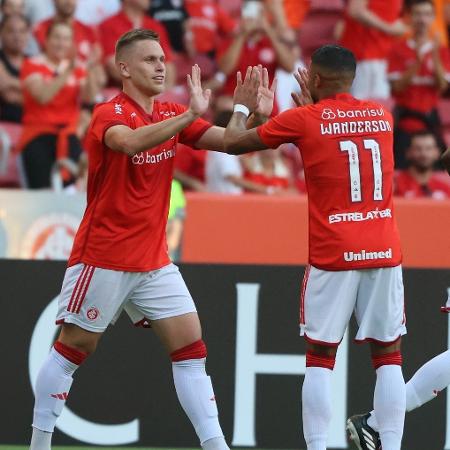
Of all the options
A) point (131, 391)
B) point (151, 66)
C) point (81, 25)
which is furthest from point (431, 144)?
point (151, 66)

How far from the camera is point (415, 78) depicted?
12.1 m

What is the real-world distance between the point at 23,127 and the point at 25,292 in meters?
3.70

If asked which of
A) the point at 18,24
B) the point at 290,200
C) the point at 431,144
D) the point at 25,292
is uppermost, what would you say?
the point at 18,24

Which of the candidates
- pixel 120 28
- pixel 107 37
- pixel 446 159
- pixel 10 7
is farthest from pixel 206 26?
pixel 446 159

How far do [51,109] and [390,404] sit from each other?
18.7 feet

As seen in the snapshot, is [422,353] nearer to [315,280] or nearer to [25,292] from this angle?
[315,280]

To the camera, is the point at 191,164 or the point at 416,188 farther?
the point at 191,164

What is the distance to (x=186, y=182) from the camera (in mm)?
10766

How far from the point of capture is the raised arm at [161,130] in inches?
227

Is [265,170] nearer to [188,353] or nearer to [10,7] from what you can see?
[10,7]

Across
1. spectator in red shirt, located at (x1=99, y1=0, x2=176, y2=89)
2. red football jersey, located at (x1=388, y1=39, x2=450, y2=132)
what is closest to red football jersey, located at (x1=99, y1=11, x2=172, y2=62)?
spectator in red shirt, located at (x1=99, y1=0, x2=176, y2=89)

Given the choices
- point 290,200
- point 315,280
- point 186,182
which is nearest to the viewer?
point 315,280

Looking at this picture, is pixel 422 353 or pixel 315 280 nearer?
pixel 315 280

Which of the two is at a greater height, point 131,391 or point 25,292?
point 25,292
